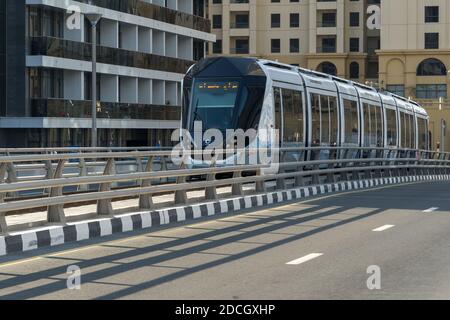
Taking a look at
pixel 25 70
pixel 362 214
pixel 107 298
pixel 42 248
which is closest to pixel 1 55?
pixel 25 70

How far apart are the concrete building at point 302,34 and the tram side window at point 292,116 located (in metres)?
76.6

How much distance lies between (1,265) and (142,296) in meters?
2.90

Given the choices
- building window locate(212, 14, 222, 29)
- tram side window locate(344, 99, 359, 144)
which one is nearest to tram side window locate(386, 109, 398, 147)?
tram side window locate(344, 99, 359, 144)

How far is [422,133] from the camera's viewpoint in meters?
49.8

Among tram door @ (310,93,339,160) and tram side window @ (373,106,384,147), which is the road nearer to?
tram door @ (310,93,339,160)

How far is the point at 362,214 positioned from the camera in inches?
743

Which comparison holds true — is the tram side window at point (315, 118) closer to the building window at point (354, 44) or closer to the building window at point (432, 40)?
the building window at point (432, 40)

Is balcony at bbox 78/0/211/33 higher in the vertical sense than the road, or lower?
higher

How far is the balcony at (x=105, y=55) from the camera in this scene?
159 ft

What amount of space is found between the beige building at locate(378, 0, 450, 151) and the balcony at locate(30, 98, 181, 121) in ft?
120

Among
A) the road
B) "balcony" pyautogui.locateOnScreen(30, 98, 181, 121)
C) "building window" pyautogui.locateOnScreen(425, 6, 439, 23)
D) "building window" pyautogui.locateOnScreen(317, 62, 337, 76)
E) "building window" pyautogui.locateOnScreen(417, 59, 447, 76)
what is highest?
"building window" pyautogui.locateOnScreen(425, 6, 439, 23)

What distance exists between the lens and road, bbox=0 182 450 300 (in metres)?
9.66

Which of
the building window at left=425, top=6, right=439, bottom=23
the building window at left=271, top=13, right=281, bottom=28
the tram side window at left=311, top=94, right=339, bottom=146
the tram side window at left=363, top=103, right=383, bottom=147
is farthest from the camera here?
the building window at left=271, top=13, right=281, bottom=28

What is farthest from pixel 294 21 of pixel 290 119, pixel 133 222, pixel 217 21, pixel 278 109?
pixel 133 222
